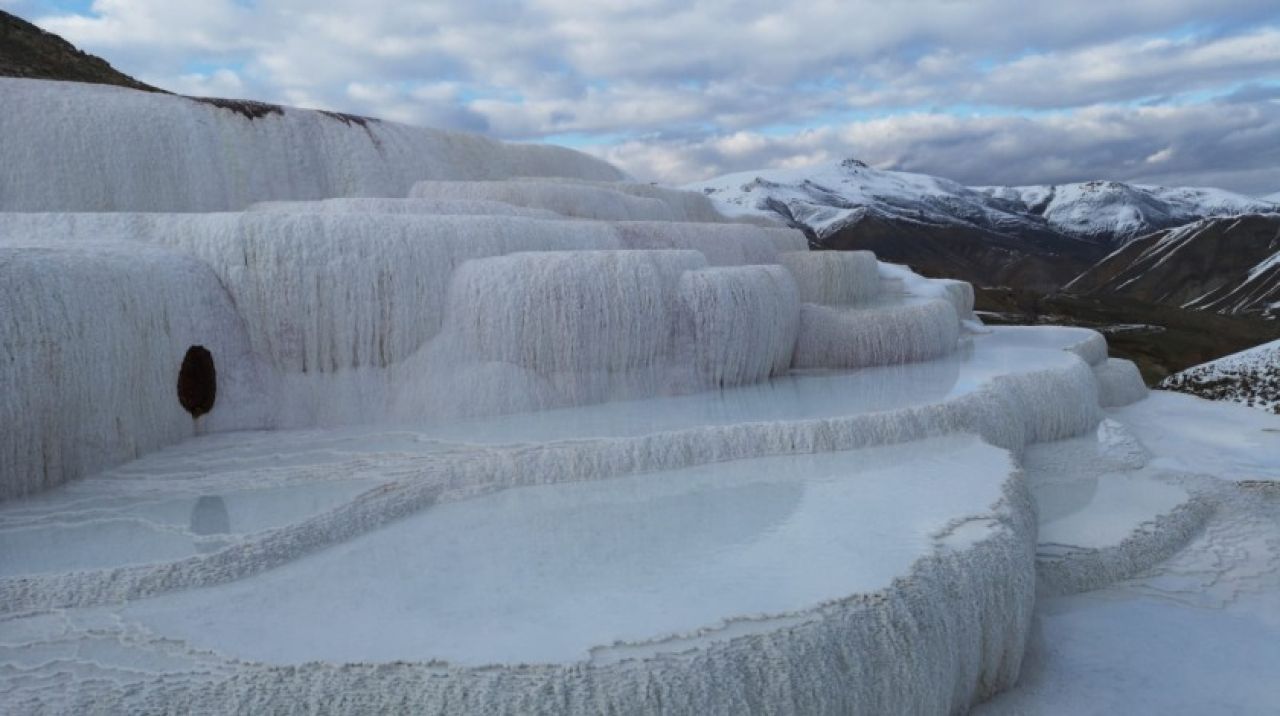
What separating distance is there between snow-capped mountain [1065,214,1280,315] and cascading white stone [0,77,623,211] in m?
77.8

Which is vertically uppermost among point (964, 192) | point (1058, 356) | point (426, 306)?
point (964, 192)

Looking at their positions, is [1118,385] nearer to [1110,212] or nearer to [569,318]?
[569,318]

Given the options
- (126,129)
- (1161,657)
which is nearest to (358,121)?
(126,129)

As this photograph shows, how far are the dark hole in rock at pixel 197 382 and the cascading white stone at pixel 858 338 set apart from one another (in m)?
7.27

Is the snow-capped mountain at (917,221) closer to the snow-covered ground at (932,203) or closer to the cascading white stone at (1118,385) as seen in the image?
the snow-covered ground at (932,203)

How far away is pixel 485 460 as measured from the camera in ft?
24.0

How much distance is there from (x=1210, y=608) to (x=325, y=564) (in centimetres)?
671

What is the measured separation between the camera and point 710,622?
15.6 feet

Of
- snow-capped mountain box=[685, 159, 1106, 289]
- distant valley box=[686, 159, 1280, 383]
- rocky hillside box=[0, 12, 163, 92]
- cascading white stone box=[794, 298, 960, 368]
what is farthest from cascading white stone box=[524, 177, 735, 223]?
snow-capped mountain box=[685, 159, 1106, 289]

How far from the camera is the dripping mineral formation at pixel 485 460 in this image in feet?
15.3

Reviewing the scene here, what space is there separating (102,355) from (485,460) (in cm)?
325

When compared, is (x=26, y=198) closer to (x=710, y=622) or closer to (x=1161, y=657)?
(x=710, y=622)

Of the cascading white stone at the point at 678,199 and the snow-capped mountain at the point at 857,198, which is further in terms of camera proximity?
the snow-capped mountain at the point at 857,198

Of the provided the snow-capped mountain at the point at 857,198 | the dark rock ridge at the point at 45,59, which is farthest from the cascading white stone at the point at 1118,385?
the snow-capped mountain at the point at 857,198
